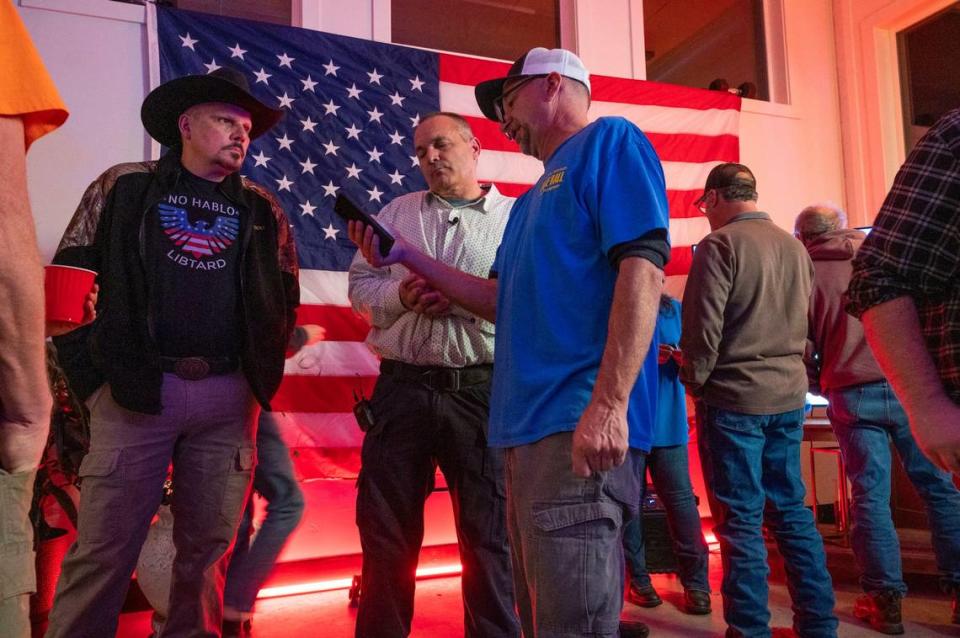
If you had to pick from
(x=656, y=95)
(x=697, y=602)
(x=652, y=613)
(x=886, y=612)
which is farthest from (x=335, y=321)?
(x=886, y=612)

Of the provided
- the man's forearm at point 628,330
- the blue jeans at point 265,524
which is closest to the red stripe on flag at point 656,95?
the blue jeans at point 265,524

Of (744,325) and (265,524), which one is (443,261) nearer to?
(744,325)

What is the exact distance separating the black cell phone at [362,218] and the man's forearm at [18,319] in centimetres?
89

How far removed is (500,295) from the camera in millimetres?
1570

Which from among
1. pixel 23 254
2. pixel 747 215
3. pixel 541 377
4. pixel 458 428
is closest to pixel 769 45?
pixel 747 215

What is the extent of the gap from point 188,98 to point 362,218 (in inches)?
32.7

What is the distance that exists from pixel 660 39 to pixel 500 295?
4050mm

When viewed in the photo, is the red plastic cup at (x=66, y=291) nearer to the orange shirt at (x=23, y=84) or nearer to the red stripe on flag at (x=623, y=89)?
the orange shirt at (x=23, y=84)

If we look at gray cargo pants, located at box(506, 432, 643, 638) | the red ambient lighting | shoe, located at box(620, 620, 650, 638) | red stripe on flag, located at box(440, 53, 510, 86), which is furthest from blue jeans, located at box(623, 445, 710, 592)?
red stripe on flag, located at box(440, 53, 510, 86)

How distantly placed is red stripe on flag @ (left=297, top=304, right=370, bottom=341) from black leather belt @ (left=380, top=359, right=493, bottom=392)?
1342mm

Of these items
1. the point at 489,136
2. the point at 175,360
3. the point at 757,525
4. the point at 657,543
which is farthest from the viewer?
the point at 489,136

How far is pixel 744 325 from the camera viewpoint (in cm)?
258

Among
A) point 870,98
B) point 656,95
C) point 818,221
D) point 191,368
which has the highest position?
point 870,98

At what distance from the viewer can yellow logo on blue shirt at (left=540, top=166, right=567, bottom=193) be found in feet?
4.76
